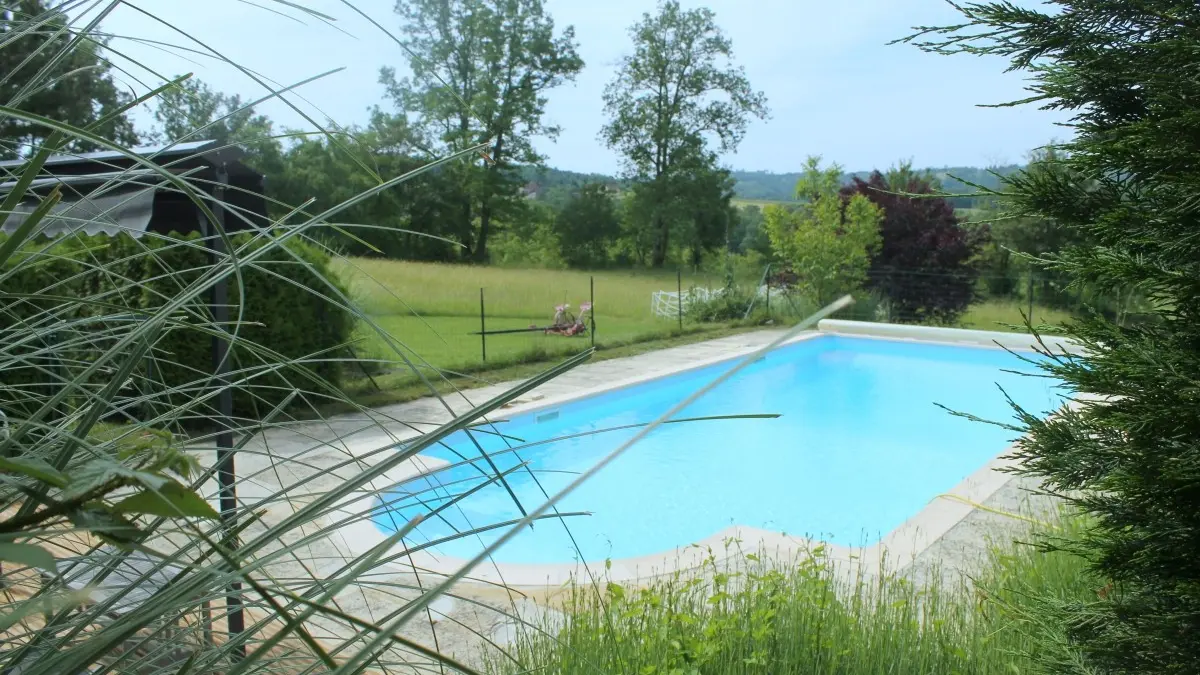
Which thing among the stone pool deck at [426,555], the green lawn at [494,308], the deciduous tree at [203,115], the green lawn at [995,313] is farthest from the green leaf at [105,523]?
the green lawn at [995,313]

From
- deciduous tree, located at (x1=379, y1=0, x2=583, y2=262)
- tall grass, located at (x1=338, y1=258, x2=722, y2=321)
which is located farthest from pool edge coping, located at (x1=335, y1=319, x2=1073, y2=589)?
deciduous tree, located at (x1=379, y1=0, x2=583, y2=262)

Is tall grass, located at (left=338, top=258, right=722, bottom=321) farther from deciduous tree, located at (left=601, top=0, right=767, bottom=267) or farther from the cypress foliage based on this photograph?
deciduous tree, located at (left=601, top=0, right=767, bottom=267)

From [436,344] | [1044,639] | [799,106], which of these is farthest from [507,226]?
[1044,639]

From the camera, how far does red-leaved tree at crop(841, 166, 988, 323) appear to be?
626 inches

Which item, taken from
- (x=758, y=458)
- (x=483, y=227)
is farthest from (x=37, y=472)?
(x=483, y=227)

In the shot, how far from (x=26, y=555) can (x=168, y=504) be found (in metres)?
0.04

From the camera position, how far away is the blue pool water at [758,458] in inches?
231

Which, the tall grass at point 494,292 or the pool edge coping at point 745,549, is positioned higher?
the tall grass at point 494,292

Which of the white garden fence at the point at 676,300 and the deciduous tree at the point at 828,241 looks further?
the deciduous tree at the point at 828,241

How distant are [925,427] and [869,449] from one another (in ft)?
3.97

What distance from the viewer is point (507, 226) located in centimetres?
2756

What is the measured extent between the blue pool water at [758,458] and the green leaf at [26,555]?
157 inches

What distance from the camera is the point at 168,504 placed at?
29 centimetres

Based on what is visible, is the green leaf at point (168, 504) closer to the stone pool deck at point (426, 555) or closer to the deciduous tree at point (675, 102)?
the stone pool deck at point (426, 555)
